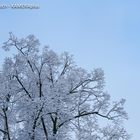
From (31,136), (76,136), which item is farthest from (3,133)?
(76,136)

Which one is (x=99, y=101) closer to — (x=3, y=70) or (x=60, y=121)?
(x=60, y=121)

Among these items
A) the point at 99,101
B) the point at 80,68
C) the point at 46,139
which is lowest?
the point at 46,139

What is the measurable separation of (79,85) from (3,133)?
5845mm

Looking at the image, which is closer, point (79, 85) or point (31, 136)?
point (31, 136)

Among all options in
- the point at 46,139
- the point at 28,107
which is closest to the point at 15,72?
the point at 28,107

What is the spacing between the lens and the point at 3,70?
104 feet

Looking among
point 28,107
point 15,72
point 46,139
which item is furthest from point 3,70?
point 46,139

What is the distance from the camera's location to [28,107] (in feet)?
97.7

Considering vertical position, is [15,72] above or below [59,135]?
above

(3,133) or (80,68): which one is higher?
(80,68)

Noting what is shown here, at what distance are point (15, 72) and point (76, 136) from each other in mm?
5692

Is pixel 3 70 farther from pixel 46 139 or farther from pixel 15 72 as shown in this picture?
pixel 46 139

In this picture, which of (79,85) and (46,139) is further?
(79,85)

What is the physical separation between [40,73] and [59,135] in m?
4.15
